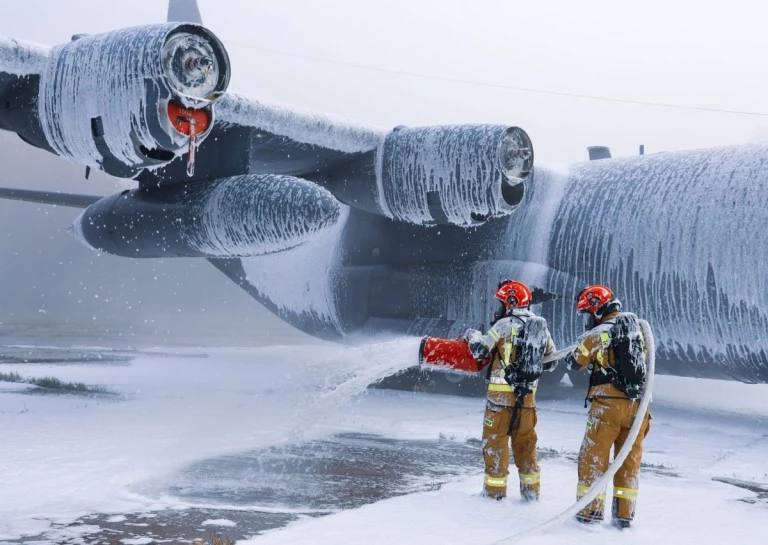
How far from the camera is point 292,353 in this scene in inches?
938

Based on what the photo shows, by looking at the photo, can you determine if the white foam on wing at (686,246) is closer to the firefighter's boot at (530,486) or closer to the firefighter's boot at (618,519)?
the firefighter's boot at (530,486)

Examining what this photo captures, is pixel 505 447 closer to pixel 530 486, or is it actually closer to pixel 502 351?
pixel 530 486

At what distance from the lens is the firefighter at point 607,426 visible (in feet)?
17.9

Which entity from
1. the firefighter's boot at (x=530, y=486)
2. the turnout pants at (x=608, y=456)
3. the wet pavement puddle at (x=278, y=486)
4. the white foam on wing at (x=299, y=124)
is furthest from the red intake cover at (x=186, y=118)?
the turnout pants at (x=608, y=456)

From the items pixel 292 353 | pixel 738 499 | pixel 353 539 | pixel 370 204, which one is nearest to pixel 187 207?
pixel 370 204

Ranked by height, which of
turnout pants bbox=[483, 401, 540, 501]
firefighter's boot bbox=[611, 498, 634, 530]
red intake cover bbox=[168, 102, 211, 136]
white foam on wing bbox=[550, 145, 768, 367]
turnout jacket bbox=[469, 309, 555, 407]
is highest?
red intake cover bbox=[168, 102, 211, 136]

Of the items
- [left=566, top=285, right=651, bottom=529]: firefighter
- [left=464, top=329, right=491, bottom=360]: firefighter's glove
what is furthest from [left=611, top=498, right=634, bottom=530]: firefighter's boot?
[left=464, top=329, right=491, bottom=360]: firefighter's glove

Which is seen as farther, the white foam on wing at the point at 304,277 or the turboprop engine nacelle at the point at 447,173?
the white foam on wing at the point at 304,277

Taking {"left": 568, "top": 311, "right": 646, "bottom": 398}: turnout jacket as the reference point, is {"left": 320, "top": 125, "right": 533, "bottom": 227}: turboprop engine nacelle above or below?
above

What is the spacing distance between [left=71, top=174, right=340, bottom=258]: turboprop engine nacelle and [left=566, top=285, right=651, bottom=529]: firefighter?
449 centimetres

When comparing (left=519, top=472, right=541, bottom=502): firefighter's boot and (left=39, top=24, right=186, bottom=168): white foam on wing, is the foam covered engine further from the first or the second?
(left=519, top=472, right=541, bottom=502): firefighter's boot

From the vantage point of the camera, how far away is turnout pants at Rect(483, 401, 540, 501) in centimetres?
595

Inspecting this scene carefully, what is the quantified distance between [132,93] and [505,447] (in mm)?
4625

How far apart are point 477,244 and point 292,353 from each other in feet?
41.5
